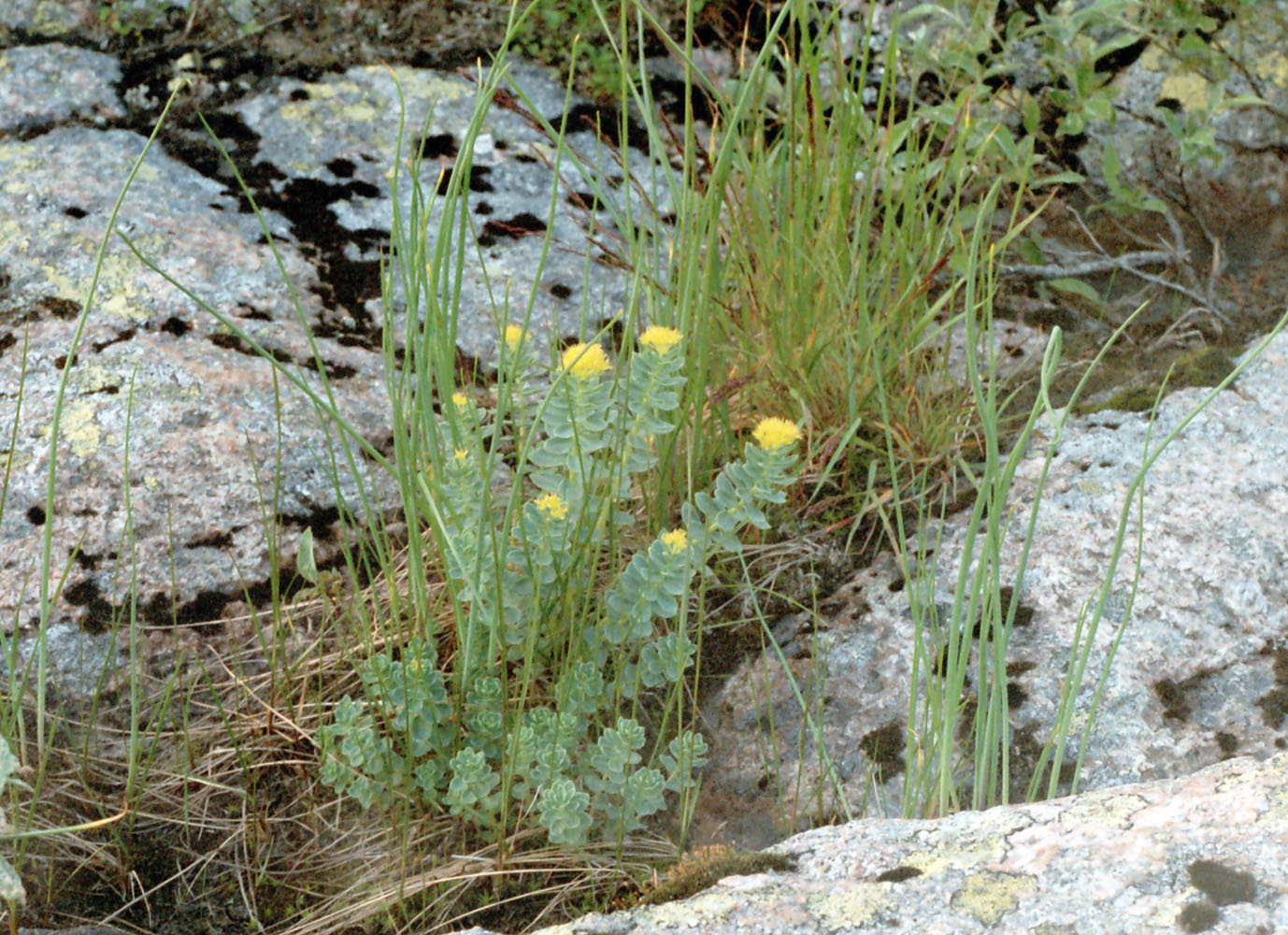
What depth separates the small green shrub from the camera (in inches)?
57.6

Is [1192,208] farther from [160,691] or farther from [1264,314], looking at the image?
[160,691]

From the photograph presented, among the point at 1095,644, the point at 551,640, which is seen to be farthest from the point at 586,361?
the point at 1095,644

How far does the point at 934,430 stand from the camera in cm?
204

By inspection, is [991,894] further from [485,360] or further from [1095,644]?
[485,360]

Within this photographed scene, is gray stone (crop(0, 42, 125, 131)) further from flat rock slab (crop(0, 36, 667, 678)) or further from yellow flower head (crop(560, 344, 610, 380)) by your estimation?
yellow flower head (crop(560, 344, 610, 380))

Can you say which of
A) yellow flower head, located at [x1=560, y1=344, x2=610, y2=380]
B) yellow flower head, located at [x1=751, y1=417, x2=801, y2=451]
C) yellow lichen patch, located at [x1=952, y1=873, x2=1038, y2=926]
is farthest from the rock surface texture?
yellow flower head, located at [x1=751, y1=417, x2=801, y2=451]

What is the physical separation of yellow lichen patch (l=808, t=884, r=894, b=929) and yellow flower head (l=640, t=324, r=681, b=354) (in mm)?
753

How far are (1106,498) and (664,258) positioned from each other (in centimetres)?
121

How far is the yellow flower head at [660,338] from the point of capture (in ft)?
4.95

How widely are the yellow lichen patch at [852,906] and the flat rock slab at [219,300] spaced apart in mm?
883

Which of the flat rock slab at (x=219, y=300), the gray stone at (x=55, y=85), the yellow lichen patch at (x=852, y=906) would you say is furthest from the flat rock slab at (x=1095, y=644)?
the gray stone at (x=55, y=85)

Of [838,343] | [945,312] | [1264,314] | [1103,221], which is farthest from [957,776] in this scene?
[1103,221]

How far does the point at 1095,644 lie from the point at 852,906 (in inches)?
32.9

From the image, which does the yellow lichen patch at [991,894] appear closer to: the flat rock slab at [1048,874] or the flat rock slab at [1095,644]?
the flat rock slab at [1048,874]
